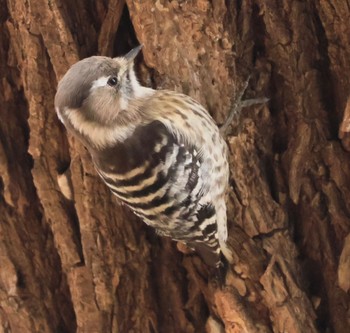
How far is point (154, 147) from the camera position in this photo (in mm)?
2221

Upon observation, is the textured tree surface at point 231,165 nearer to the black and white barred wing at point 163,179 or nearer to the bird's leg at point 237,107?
the bird's leg at point 237,107

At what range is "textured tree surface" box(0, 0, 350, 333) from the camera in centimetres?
238

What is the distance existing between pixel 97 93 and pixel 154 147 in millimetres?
289

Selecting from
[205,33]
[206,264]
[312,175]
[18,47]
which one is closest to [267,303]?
[206,264]

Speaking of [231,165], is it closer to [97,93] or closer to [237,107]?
[237,107]

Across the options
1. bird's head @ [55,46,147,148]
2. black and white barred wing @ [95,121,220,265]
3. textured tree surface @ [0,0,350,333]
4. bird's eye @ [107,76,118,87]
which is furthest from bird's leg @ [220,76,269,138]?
bird's eye @ [107,76,118,87]

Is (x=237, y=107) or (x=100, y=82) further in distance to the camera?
(x=237, y=107)

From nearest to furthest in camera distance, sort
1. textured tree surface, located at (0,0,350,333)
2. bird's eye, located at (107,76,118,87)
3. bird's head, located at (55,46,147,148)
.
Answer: bird's head, located at (55,46,147,148) < bird's eye, located at (107,76,118,87) < textured tree surface, located at (0,0,350,333)

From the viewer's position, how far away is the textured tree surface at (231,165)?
2.38 meters

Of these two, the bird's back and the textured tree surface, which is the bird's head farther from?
the textured tree surface

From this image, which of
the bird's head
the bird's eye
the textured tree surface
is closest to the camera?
the bird's head

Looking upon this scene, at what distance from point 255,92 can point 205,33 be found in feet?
Result: 1.07

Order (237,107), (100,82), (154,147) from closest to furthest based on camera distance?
(100,82), (154,147), (237,107)

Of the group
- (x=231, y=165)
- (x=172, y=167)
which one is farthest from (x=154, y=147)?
(x=231, y=165)
